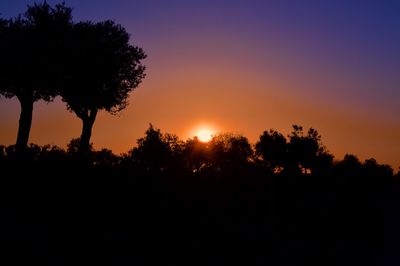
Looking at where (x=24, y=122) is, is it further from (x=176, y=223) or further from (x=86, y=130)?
(x=176, y=223)

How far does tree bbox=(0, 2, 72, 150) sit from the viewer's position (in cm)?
3975

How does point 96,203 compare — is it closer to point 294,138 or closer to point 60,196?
point 60,196

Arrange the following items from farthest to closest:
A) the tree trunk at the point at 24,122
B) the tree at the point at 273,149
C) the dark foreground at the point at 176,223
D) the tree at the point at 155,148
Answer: the tree at the point at 273,149 → the tree at the point at 155,148 → the tree trunk at the point at 24,122 → the dark foreground at the point at 176,223

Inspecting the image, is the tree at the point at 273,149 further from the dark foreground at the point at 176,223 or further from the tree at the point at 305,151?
the dark foreground at the point at 176,223

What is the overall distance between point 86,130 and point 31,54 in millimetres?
7911

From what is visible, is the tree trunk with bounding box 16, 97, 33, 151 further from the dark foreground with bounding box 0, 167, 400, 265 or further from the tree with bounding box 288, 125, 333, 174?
the tree with bounding box 288, 125, 333, 174

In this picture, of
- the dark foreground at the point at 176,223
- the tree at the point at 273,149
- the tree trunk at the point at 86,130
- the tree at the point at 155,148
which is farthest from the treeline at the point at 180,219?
the tree at the point at 273,149

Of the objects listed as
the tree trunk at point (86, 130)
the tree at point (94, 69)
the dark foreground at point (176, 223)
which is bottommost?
the dark foreground at point (176, 223)

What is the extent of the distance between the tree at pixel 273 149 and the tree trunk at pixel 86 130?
1740 inches

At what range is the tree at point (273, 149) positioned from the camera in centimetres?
8119

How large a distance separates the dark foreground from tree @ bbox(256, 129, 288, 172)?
176 ft

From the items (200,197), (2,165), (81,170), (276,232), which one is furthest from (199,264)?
(2,165)

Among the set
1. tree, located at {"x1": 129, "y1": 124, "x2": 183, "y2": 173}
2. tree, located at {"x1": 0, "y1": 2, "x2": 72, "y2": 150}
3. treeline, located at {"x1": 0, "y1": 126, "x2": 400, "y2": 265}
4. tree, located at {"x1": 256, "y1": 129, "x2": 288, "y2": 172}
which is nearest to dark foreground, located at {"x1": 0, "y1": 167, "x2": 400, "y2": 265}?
treeline, located at {"x1": 0, "y1": 126, "x2": 400, "y2": 265}

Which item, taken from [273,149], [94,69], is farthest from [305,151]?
[94,69]
